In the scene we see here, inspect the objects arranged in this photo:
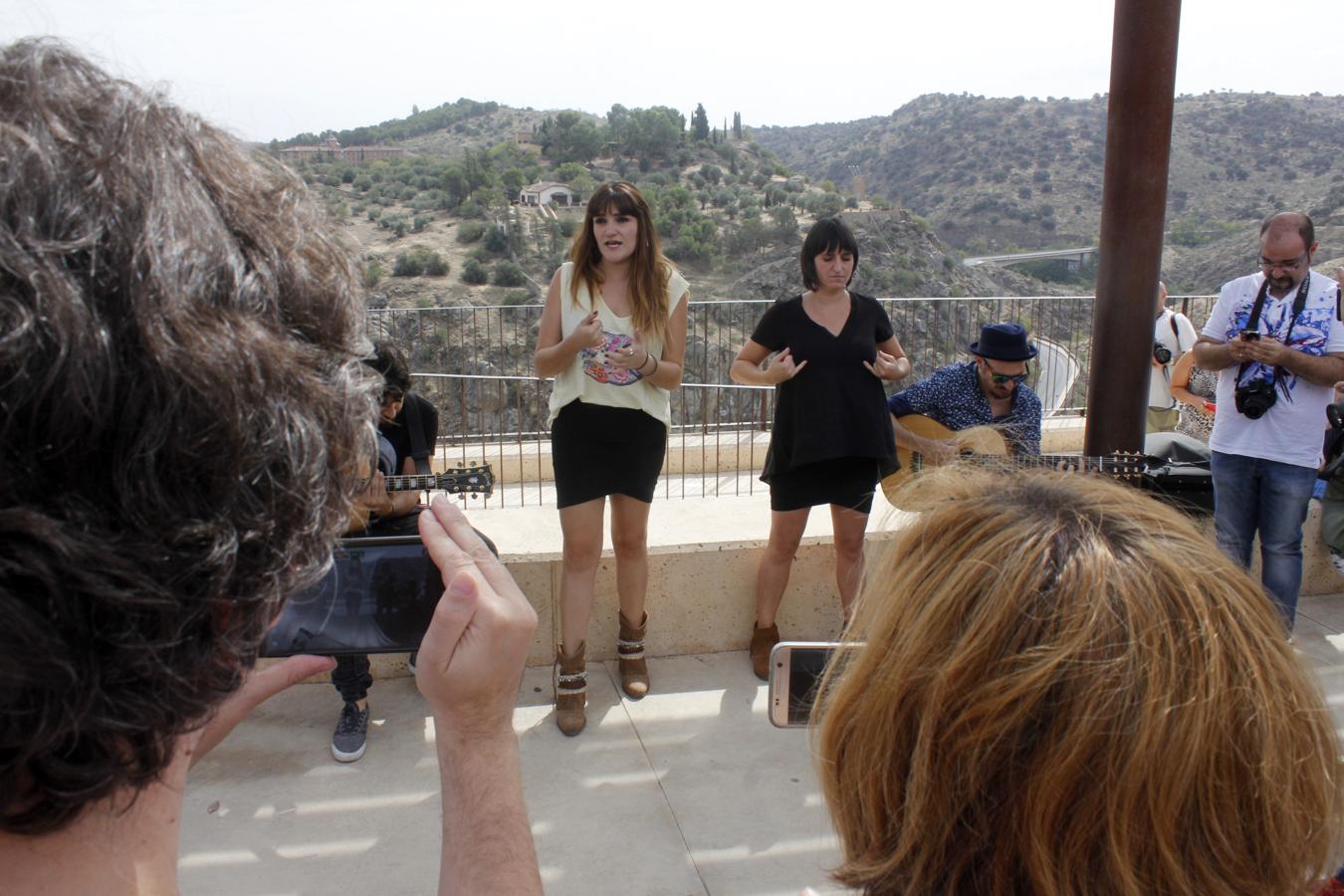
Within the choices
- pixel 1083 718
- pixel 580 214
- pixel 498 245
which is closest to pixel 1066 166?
pixel 498 245

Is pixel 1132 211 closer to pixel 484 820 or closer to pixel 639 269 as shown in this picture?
pixel 639 269

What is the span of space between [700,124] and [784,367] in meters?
52.6

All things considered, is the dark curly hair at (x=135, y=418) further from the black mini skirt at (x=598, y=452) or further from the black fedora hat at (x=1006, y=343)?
the black fedora hat at (x=1006, y=343)

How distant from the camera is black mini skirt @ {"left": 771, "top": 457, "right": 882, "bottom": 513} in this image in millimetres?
4184

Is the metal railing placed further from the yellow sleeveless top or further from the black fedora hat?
the black fedora hat

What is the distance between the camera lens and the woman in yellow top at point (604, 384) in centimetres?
387

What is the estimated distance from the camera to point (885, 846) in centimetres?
106

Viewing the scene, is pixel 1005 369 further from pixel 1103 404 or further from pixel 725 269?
pixel 725 269

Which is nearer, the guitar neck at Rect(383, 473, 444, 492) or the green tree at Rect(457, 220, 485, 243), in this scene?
the guitar neck at Rect(383, 473, 444, 492)

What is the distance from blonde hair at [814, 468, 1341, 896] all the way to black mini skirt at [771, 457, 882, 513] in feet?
10.3

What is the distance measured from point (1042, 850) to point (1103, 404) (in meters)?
3.12

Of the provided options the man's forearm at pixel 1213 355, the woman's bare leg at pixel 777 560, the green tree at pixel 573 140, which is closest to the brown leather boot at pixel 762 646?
the woman's bare leg at pixel 777 560

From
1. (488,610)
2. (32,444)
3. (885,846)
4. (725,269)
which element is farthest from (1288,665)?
(725,269)

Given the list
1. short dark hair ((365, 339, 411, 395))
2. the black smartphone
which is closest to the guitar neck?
Answer: short dark hair ((365, 339, 411, 395))
